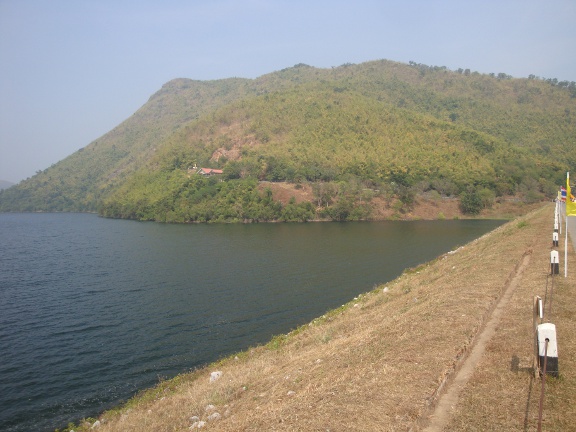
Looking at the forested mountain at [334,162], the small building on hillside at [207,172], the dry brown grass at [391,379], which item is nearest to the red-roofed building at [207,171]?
the small building on hillside at [207,172]

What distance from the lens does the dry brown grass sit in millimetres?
7590

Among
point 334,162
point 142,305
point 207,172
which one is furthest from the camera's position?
point 207,172

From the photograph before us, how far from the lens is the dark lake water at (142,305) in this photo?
18.8 metres

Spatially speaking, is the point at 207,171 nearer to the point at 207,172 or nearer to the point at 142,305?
the point at 207,172

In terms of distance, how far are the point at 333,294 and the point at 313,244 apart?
1135 inches

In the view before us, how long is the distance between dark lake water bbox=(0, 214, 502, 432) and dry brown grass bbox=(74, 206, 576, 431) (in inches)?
152

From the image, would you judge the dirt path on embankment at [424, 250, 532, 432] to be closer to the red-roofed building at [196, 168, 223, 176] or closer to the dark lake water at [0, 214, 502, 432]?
the dark lake water at [0, 214, 502, 432]

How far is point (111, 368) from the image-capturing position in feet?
66.2

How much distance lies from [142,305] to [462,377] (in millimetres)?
26852

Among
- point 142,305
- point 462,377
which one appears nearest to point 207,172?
point 142,305

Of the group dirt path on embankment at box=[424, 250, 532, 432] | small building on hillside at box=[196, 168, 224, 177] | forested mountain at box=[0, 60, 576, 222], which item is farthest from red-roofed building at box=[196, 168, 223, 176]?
dirt path on embankment at box=[424, 250, 532, 432]

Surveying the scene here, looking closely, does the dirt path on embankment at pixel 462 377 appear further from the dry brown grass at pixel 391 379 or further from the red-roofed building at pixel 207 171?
the red-roofed building at pixel 207 171

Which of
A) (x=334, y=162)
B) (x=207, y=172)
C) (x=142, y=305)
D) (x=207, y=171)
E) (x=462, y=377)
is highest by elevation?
(x=334, y=162)

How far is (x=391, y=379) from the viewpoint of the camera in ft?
→ 29.7
